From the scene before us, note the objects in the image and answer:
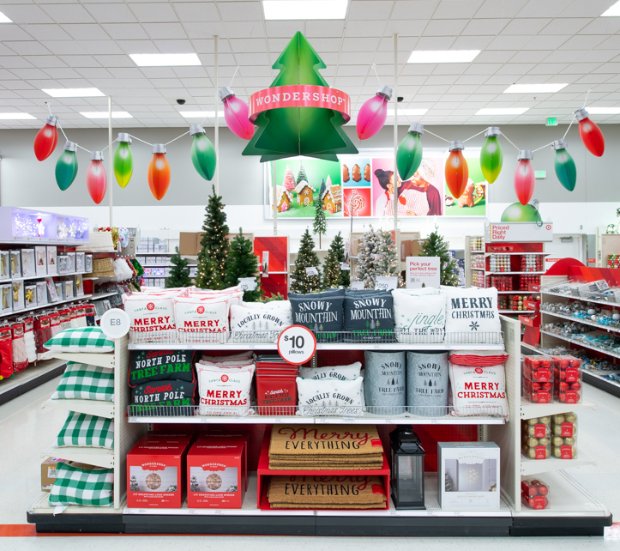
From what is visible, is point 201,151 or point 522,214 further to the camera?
point 522,214

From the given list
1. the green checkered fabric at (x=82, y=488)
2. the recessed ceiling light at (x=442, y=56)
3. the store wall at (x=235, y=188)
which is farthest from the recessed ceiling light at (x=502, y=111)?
the green checkered fabric at (x=82, y=488)

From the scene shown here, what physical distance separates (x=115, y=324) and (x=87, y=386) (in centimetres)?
41

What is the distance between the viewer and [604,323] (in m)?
6.42

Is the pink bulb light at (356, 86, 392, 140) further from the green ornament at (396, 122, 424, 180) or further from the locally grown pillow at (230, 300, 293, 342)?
the locally grown pillow at (230, 300, 293, 342)

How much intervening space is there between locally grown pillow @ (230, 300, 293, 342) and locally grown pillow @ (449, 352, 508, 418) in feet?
3.25

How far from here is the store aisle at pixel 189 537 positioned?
2.88m

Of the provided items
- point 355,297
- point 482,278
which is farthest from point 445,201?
point 355,297

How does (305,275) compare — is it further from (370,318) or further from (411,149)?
(370,318)

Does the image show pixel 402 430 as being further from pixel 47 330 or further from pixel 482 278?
pixel 482 278

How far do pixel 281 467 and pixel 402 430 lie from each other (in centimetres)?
74

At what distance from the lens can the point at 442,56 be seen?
8.14 metres

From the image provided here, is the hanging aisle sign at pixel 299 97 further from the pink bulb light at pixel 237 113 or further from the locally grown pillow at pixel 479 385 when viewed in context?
the locally grown pillow at pixel 479 385

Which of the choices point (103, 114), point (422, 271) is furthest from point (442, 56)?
point (103, 114)

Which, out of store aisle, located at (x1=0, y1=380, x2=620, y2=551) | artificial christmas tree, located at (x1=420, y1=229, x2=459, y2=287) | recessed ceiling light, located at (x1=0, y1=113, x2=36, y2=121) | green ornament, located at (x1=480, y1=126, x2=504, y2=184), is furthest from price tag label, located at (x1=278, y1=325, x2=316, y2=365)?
recessed ceiling light, located at (x1=0, y1=113, x2=36, y2=121)
